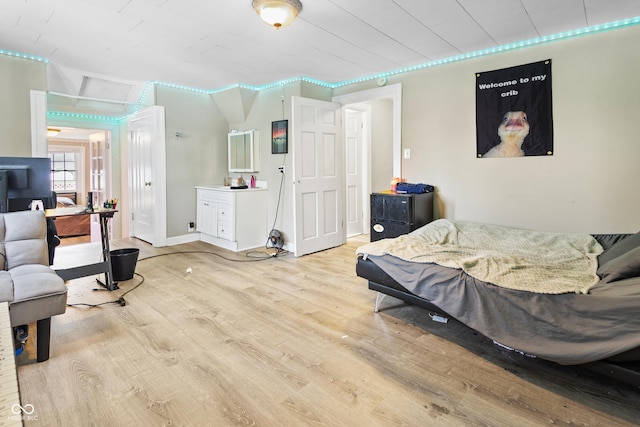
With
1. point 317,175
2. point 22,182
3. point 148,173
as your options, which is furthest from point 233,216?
point 22,182

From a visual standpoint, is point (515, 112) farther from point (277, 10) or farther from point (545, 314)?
point (277, 10)

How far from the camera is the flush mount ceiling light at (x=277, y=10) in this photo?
2389mm

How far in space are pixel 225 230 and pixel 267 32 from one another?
2.74 m

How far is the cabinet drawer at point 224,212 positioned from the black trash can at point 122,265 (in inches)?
55.7

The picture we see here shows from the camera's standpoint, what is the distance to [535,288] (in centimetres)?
187

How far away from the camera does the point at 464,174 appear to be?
3.79m

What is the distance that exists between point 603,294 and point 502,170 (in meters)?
2.10

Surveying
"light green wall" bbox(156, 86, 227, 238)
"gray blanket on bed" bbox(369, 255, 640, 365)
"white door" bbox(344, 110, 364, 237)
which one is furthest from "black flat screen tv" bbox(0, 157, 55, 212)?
"white door" bbox(344, 110, 364, 237)

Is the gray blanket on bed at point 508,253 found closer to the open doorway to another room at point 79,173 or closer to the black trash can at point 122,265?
the black trash can at point 122,265

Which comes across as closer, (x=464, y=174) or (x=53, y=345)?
(x=53, y=345)

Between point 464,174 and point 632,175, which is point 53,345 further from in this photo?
point 632,175

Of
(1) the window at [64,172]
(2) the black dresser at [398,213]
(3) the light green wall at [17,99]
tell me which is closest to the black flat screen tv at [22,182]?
(3) the light green wall at [17,99]

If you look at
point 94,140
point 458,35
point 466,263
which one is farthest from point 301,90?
point 94,140

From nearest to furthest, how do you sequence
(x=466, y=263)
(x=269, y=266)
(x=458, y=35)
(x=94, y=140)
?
(x=466, y=263), (x=458, y=35), (x=269, y=266), (x=94, y=140)
